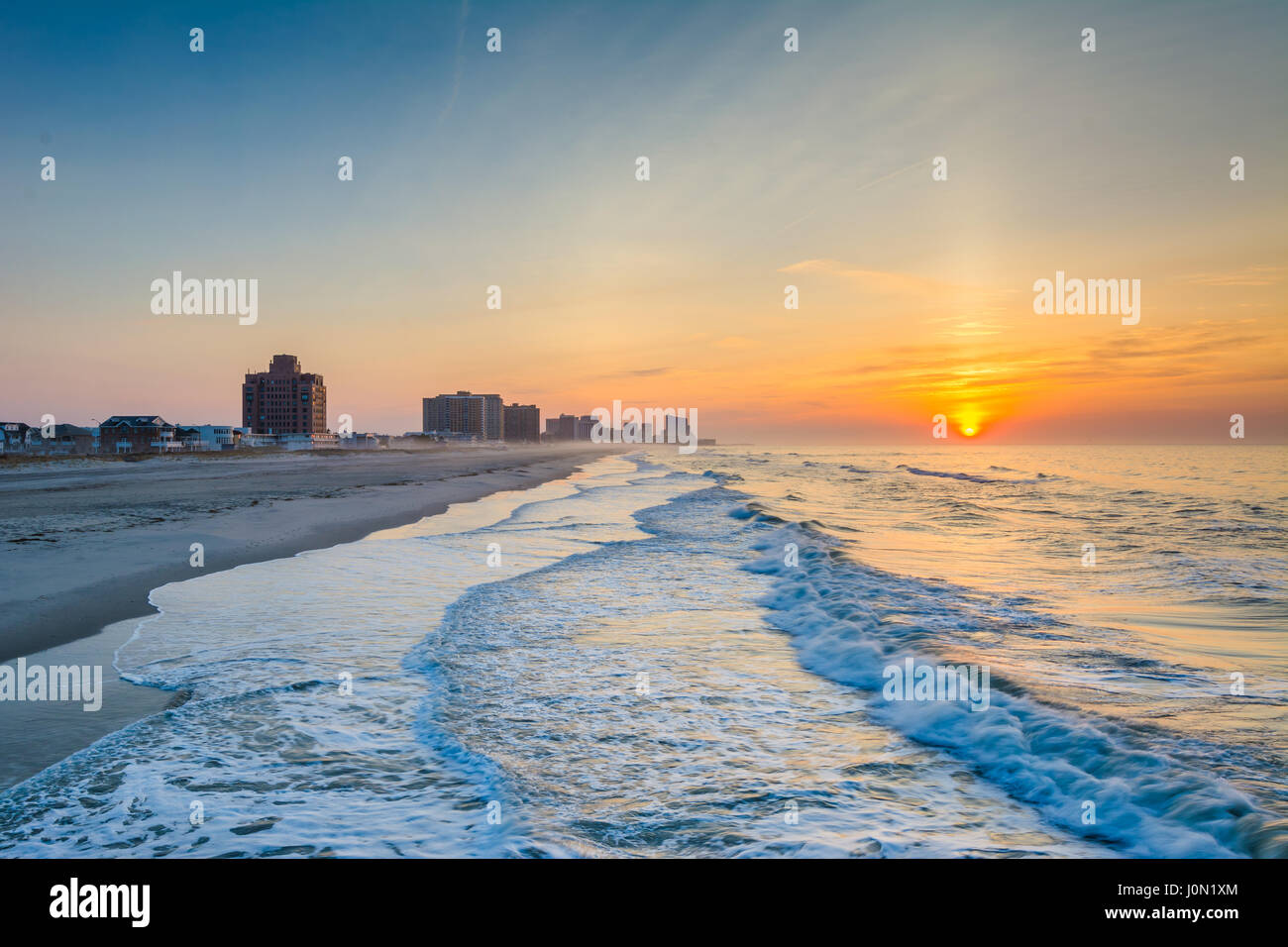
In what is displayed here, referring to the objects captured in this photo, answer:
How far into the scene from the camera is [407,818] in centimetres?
440

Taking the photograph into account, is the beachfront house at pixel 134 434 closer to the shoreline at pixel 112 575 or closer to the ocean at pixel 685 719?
the shoreline at pixel 112 575

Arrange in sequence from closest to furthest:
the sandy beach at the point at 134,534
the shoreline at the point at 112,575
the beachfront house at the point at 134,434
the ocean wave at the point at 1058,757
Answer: the ocean wave at the point at 1058,757 → the shoreline at the point at 112,575 → the sandy beach at the point at 134,534 → the beachfront house at the point at 134,434

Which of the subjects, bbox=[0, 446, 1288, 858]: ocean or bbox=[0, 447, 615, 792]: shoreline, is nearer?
bbox=[0, 446, 1288, 858]: ocean

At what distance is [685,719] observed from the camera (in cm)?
624

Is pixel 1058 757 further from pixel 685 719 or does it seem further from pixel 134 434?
pixel 134 434

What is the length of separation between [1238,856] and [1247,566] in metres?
14.8

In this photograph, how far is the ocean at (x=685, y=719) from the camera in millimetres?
4258

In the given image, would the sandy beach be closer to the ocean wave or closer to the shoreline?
the shoreline

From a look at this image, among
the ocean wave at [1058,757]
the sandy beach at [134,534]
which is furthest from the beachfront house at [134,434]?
the ocean wave at [1058,757]

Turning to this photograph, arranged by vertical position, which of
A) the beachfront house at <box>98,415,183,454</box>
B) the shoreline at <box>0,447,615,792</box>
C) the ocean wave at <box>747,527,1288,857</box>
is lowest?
the ocean wave at <box>747,527,1288,857</box>

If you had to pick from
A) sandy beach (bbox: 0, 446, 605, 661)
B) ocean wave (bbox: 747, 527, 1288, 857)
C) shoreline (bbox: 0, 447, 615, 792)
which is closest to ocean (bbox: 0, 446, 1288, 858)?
ocean wave (bbox: 747, 527, 1288, 857)

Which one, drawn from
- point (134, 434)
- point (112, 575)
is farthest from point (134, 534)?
point (134, 434)

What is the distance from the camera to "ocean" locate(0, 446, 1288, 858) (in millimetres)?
4258
